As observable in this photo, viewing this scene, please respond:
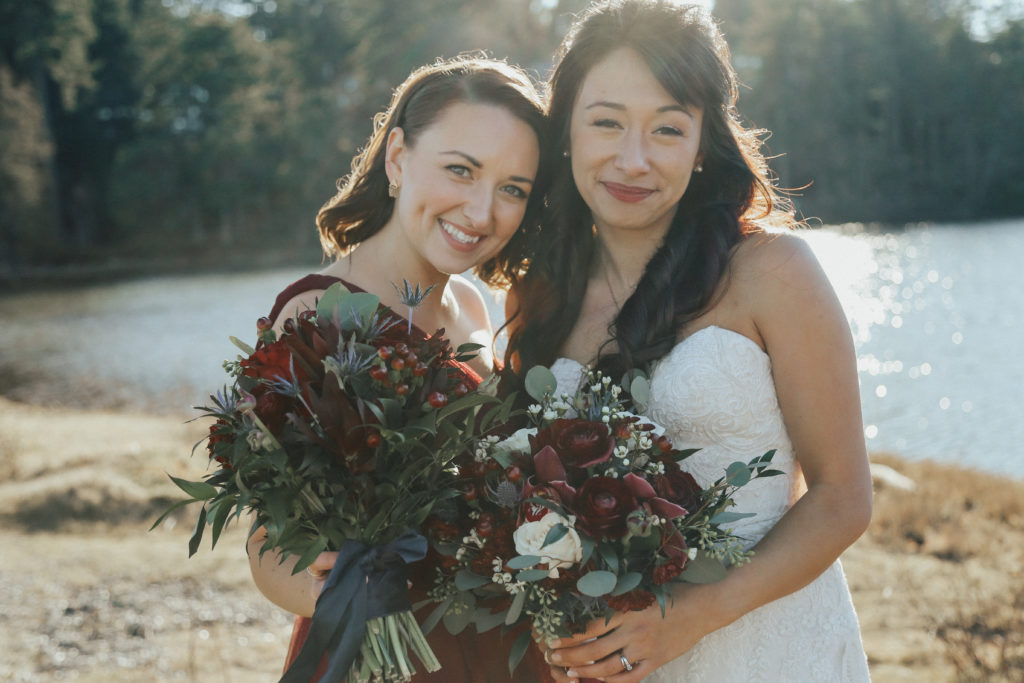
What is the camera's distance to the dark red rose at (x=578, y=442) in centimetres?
212

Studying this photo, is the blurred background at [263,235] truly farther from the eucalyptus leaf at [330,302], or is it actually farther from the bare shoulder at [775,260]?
the eucalyptus leaf at [330,302]

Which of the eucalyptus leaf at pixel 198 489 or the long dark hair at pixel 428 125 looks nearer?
the eucalyptus leaf at pixel 198 489

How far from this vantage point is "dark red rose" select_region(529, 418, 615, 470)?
212 cm

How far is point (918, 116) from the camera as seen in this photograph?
53125 millimetres

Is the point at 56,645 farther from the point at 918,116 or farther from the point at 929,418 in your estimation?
the point at 918,116

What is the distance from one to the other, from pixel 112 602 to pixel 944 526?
→ 22.1 feet

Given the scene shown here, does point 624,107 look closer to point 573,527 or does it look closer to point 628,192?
point 628,192

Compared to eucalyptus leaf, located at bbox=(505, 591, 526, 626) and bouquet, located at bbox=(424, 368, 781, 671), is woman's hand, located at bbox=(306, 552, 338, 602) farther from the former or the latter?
eucalyptus leaf, located at bbox=(505, 591, 526, 626)

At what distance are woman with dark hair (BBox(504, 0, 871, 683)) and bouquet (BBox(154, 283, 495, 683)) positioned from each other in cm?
57

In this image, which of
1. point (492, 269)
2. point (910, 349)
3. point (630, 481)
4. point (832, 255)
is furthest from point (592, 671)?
point (832, 255)

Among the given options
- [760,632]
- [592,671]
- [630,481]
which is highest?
[630,481]

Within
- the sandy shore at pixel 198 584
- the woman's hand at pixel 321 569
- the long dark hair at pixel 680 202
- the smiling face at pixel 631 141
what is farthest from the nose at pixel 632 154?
the sandy shore at pixel 198 584

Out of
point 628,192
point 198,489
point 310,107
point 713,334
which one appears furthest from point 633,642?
point 310,107

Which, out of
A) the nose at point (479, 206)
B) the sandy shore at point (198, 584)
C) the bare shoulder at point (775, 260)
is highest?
the nose at point (479, 206)
